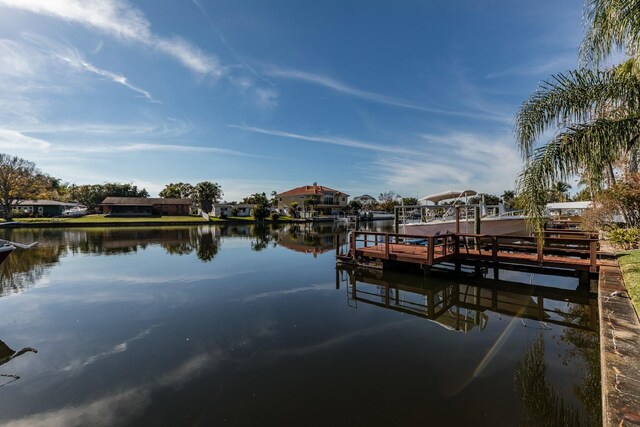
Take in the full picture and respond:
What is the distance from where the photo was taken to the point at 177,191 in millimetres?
85875

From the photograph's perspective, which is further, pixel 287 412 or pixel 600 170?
pixel 600 170

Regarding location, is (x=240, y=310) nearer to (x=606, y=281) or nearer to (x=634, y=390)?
(x=634, y=390)

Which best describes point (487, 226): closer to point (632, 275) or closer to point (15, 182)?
point (632, 275)

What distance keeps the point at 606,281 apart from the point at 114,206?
2853 inches

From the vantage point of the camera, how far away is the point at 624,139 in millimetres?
6488

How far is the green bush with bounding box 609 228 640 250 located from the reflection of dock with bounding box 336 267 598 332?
15.9 feet

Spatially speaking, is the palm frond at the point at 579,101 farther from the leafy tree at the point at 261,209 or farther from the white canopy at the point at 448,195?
the leafy tree at the point at 261,209

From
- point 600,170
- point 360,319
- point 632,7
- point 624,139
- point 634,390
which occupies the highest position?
point 632,7

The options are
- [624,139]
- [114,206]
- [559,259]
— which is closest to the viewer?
[624,139]

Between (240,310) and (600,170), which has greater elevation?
(600,170)

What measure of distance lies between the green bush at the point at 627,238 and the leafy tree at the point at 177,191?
86985mm

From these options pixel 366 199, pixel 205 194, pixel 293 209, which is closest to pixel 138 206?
pixel 205 194

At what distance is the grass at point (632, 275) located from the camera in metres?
6.70

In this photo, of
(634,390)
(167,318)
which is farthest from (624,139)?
(167,318)
